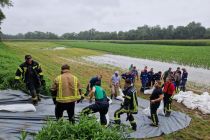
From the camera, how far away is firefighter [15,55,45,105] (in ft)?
38.4

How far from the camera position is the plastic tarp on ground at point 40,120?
9539mm

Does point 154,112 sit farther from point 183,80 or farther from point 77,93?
point 183,80

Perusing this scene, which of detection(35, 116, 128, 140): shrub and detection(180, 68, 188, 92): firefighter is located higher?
detection(35, 116, 128, 140): shrub

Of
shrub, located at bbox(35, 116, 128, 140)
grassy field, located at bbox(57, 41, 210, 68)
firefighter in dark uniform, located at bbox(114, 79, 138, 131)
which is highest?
shrub, located at bbox(35, 116, 128, 140)

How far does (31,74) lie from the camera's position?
11.9 m

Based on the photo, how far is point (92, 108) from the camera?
32.2 feet

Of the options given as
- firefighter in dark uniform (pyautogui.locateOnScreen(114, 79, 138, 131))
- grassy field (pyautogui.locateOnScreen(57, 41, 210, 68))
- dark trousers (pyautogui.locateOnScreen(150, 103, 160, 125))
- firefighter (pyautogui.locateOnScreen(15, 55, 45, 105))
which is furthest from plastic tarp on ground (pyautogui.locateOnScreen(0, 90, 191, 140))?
grassy field (pyautogui.locateOnScreen(57, 41, 210, 68))

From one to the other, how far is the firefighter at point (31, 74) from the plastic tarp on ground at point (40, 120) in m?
0.53

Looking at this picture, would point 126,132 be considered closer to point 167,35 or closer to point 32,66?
point 32,66

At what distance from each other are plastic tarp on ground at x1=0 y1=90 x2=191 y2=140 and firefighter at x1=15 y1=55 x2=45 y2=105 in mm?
532

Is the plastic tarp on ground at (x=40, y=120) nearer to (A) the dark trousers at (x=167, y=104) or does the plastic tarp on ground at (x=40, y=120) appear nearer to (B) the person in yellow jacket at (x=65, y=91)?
(A) the dark trousers at (x=167, y=104)

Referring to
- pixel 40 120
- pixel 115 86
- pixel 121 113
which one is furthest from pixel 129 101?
pixel 115 86

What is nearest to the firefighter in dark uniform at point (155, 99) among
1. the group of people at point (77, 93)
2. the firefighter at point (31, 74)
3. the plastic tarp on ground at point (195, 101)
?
the group of people at point (77, 93)

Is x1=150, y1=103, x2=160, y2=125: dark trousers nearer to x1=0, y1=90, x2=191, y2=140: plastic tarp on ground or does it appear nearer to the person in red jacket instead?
x1=0, y1=90, x2=191, y2=140: plastic tarp on ground
